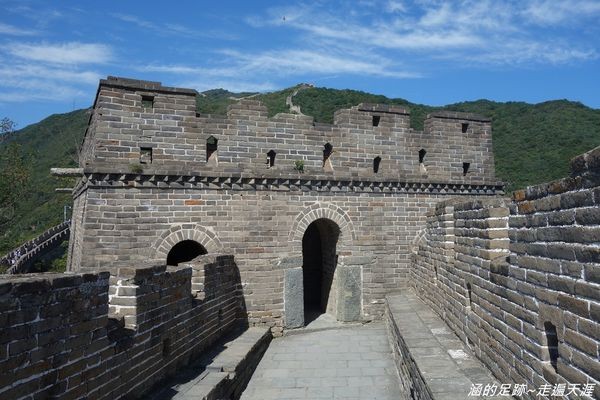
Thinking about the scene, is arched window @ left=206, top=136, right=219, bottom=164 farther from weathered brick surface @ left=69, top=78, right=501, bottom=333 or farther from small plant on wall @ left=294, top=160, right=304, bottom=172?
small plant on wall @ left=294, top=160, right=304, bottom=172

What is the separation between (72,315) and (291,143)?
292 inches

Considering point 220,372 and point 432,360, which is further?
point 220,372

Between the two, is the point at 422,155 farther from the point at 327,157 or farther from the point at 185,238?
the point at 185,238

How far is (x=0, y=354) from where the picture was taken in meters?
3.21

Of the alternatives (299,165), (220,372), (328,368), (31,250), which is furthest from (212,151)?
(31,250)

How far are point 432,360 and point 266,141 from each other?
6.39 metres

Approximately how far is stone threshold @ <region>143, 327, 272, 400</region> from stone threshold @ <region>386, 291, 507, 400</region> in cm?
242

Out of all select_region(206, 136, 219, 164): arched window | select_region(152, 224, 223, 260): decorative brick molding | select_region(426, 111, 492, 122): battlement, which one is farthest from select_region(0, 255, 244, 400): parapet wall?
select_region(426, 111, 492, 122): battlement

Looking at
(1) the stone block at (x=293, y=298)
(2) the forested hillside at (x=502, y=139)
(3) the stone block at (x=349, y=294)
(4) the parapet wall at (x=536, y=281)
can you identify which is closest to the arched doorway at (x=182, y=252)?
(1) the stone block at (x=293, y=298)

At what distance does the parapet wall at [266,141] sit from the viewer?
9.46 metres

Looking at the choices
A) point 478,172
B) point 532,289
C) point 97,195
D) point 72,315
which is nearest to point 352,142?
point 478,172

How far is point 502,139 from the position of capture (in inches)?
1492

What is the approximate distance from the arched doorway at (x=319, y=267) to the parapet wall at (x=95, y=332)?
4882mm

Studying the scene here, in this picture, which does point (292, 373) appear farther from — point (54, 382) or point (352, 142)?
point (352, 142)
